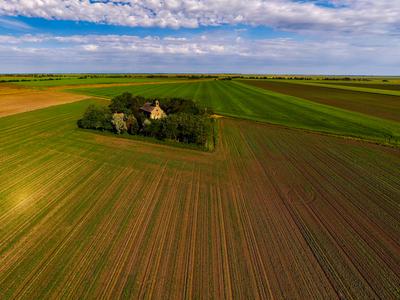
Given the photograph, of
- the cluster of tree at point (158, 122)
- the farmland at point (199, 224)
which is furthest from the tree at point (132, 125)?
the farmland at point (199, 224)

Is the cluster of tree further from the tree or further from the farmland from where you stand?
the farmland

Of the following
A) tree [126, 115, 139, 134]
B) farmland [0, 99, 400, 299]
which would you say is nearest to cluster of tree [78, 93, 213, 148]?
tree [126, 115, 139, 134]

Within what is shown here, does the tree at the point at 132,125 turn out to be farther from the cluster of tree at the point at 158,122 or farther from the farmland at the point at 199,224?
the farmland at the point at 199,224

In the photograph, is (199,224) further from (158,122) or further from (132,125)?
(132,125)

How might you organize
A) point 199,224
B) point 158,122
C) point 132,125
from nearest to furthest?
point 199,224, point 158,122, point 132,125

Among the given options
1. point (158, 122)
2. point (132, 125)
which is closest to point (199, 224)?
point (158, 122)
